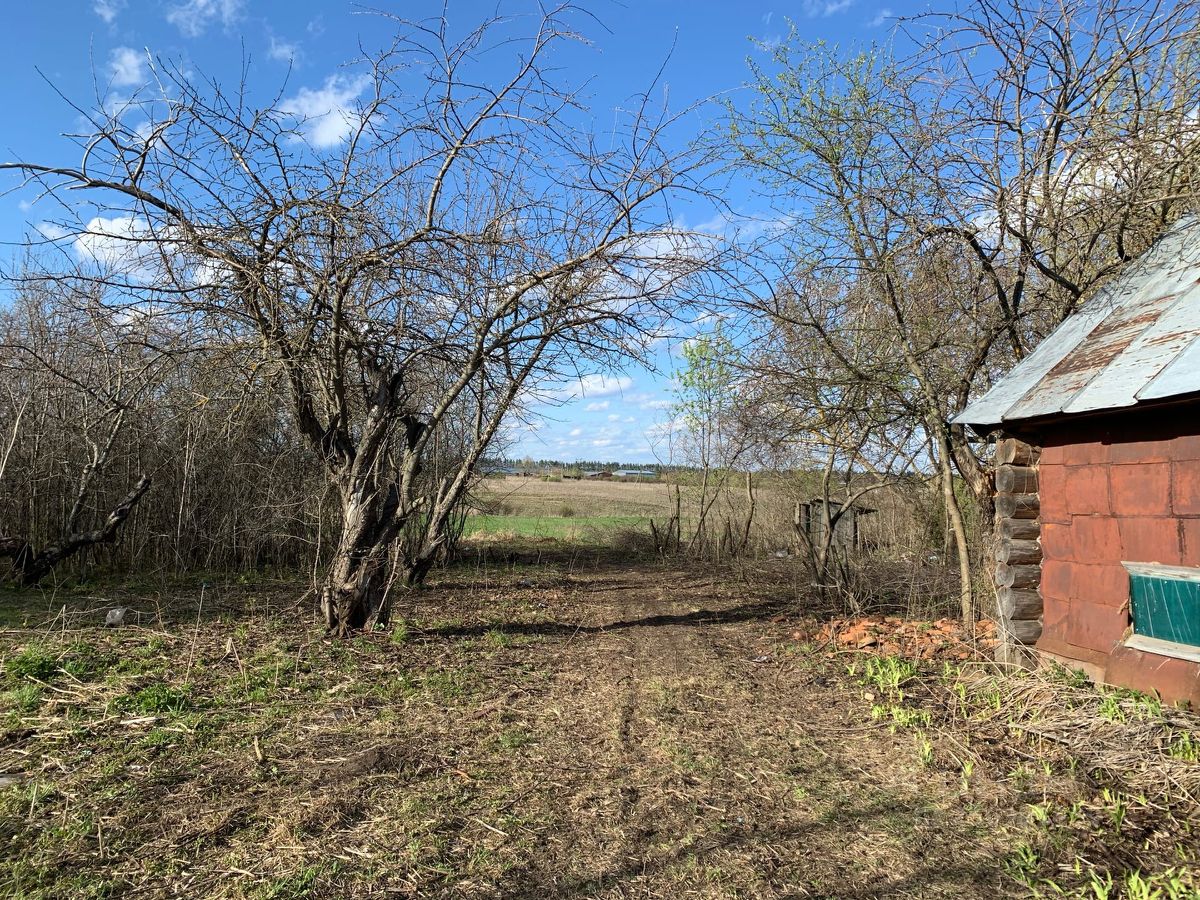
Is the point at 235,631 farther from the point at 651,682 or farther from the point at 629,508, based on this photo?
the point at 629,508

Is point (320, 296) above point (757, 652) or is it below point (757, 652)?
above

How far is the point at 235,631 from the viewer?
7348 millimetres

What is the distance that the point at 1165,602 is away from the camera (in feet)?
17.3

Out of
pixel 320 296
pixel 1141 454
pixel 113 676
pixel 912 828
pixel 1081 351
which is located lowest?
pixel 912 828

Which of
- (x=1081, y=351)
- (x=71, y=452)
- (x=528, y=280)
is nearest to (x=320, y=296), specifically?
(x=528, y=280)

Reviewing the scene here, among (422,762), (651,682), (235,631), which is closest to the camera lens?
(422,762)

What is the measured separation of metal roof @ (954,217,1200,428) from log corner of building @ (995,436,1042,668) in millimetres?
501

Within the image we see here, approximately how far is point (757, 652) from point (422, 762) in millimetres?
4661

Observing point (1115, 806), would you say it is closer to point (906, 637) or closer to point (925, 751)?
point (925, 751)

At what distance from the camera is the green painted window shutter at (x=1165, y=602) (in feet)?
16.7

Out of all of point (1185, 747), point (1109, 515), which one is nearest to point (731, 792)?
point (1185, 747)

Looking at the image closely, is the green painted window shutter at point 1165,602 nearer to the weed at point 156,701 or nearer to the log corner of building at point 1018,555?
the log corner of building at point 1018,555

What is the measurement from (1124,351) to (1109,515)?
4.27 ft

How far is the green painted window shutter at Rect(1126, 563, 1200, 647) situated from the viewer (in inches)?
200
